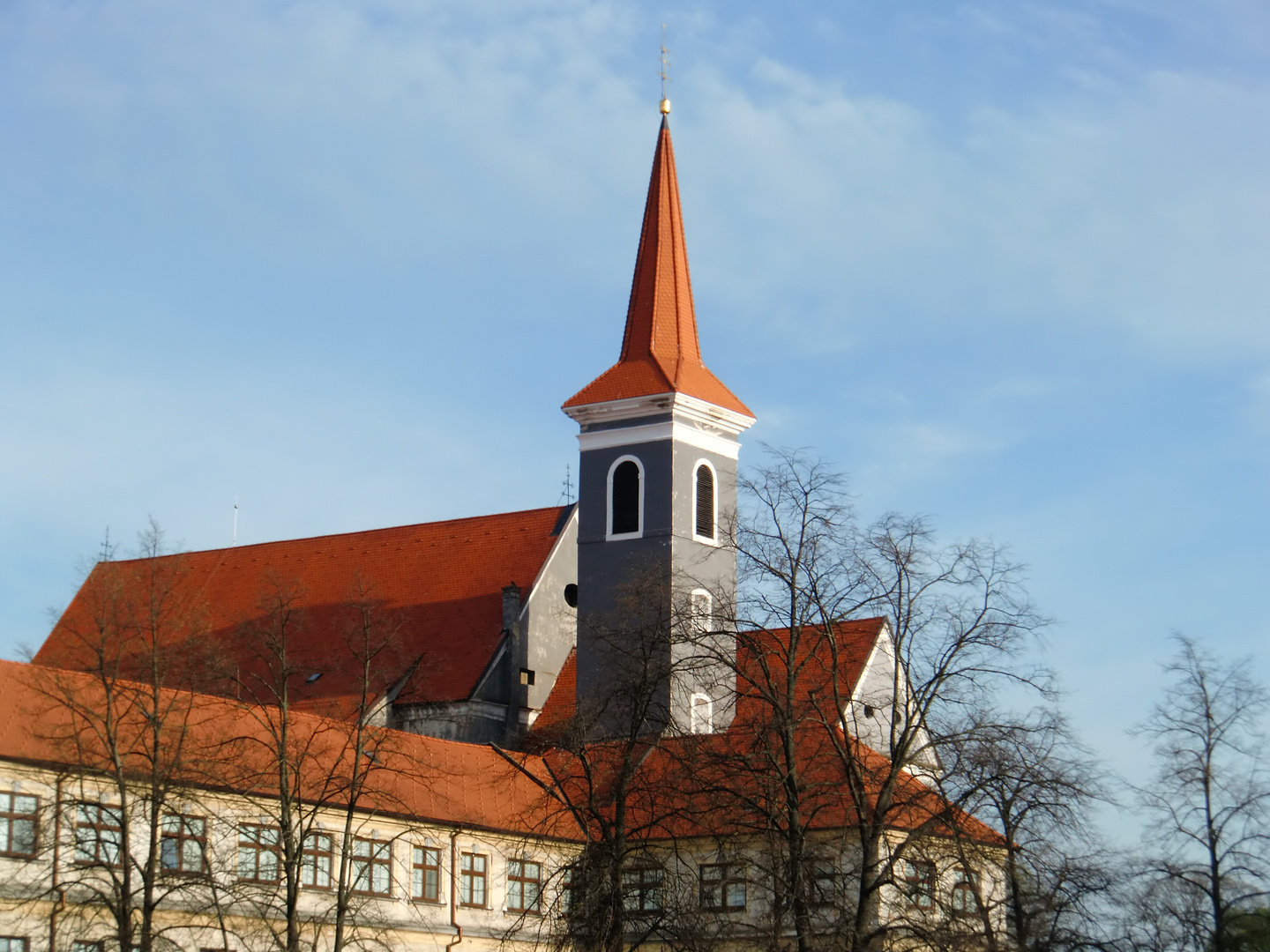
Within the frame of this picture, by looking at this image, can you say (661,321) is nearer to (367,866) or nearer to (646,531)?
(646,531)

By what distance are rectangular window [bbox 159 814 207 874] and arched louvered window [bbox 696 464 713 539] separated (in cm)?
1686

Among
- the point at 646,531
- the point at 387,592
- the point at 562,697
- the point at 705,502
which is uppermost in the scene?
the point at 705,502

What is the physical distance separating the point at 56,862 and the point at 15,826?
299cm

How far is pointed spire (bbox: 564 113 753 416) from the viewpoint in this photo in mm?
47969

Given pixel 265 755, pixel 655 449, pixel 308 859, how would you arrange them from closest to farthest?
pixel 308 859
pixel 265 755
pixel 655 449

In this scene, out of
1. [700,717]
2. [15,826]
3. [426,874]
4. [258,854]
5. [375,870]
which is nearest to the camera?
[15,826]

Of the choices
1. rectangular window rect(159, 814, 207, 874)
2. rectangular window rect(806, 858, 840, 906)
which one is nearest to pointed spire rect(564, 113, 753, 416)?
rectangular window rect(159, 814, 207, 874)

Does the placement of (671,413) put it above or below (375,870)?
above

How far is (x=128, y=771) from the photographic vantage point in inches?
1203

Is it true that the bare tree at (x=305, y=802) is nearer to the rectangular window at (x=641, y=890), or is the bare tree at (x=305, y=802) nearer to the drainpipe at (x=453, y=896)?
the drainpipe at (x=453, y=896)

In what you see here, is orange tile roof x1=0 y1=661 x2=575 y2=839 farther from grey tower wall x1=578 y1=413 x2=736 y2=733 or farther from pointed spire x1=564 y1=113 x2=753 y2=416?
pointed spire x1=564 y1=113 x2=753 y2=416

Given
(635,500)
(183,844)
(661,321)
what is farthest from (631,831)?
(661,321)

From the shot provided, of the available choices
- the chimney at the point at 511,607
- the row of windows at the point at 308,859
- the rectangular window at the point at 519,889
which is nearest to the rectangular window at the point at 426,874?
the row of windows at the point at 308,859

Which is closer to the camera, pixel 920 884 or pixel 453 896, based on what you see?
pixel 920 884
